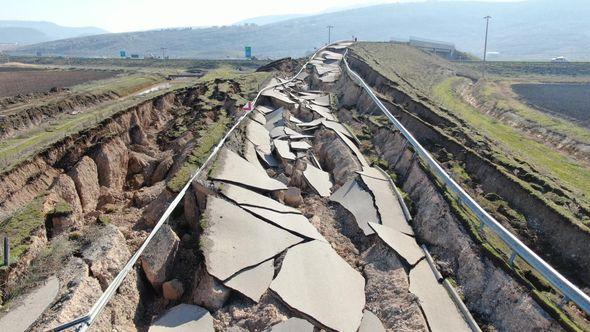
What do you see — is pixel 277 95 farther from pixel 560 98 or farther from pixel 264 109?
pixel 560 98

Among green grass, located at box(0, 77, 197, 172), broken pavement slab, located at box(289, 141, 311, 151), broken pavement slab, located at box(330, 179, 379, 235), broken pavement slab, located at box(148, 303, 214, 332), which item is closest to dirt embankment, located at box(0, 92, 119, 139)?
green grass, located at box(0, 77, 197, 172)

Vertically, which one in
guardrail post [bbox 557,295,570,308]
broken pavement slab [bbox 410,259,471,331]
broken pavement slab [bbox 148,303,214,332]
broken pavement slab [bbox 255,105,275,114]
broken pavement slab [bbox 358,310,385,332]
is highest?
broken pavement slab [bbox 255,105,275,114]

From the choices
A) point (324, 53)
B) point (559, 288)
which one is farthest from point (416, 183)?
point (324, 53)

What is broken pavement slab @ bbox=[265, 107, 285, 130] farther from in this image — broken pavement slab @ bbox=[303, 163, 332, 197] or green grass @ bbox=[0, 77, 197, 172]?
green grass @ bbox=[0, 77, 197, 172]

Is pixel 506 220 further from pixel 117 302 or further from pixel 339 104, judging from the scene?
pixel 339 104

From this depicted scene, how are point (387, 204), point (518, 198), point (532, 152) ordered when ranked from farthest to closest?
point (532, 152) → point (387, 204) → point (518, 198)

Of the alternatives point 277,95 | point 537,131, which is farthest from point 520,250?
point 537,131
